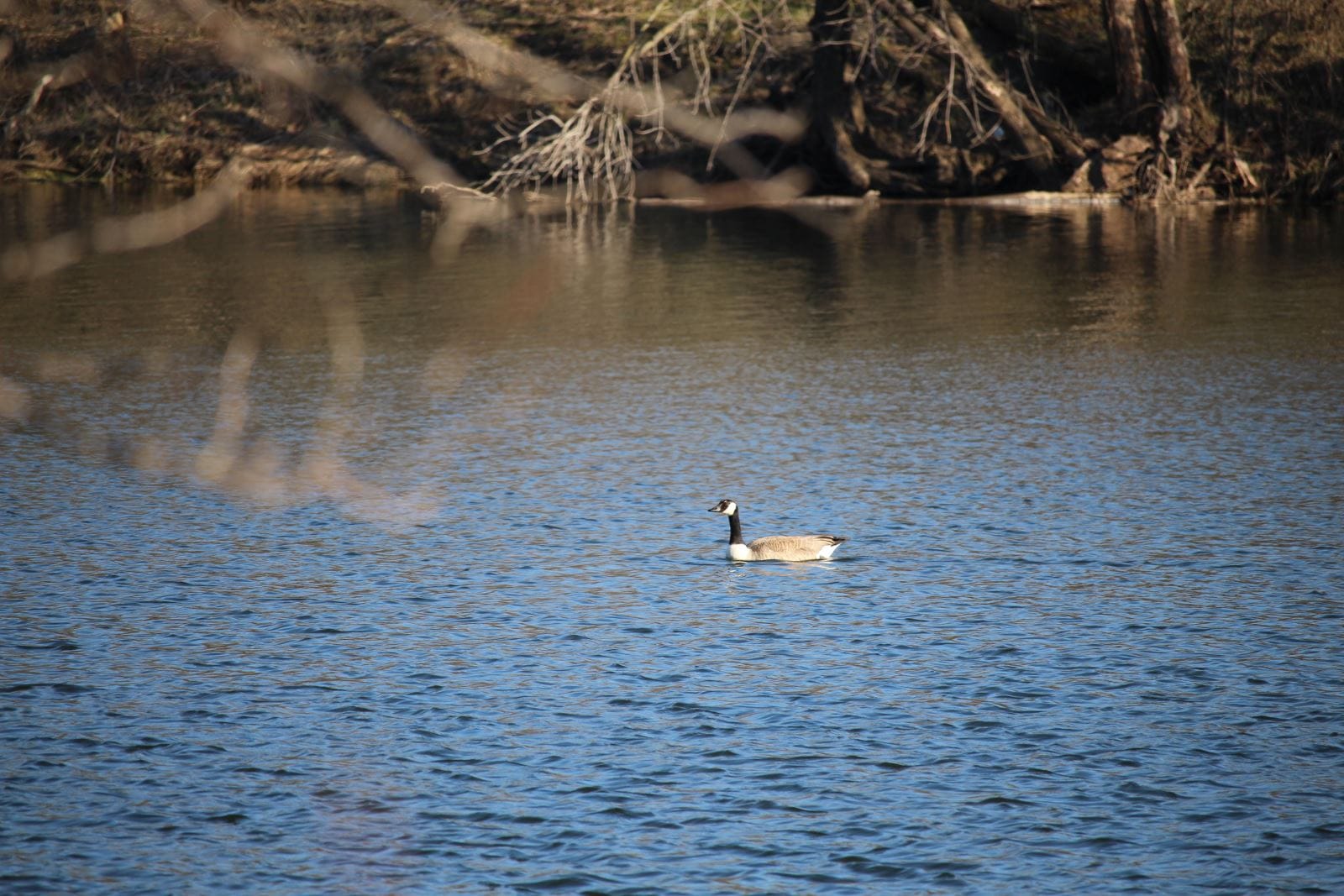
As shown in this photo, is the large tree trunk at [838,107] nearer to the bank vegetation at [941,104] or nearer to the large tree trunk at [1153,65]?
the bank vegetation at [941,104]

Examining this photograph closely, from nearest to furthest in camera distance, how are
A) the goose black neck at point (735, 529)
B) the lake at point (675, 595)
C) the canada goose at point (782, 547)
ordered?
1. the lake at point (675, 595)
2. the canada goose at point (782, 547)
3. the goose black neck at point (735, 529)

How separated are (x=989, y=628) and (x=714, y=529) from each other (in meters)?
4.52

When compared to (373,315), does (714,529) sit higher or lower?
lower

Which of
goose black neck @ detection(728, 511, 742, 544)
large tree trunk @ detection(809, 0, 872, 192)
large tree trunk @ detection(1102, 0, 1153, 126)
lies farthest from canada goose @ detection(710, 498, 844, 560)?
large tree trunk @ detection(1102, 0, 1153, 126)

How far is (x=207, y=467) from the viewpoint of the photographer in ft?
73.3

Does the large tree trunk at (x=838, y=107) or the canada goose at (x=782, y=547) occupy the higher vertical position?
the large tree trunk at (x=838, y=107)

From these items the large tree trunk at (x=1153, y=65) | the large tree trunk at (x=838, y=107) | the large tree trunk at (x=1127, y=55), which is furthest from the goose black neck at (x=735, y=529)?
the large tree trunk at (x=1127, y=55)

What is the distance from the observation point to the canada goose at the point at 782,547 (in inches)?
702

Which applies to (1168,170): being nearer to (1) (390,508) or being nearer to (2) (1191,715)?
(1) (390,508)

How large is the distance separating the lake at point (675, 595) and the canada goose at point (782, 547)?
15 cm

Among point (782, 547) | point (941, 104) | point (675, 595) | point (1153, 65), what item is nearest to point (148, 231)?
point (675, 595)

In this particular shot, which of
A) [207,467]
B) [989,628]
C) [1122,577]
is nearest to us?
[989,628]

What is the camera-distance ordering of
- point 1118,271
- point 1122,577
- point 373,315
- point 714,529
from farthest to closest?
point 1118,271 → point 373,315 → point 714,529 → point 1122,577

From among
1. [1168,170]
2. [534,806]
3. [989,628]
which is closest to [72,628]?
[534,806]
